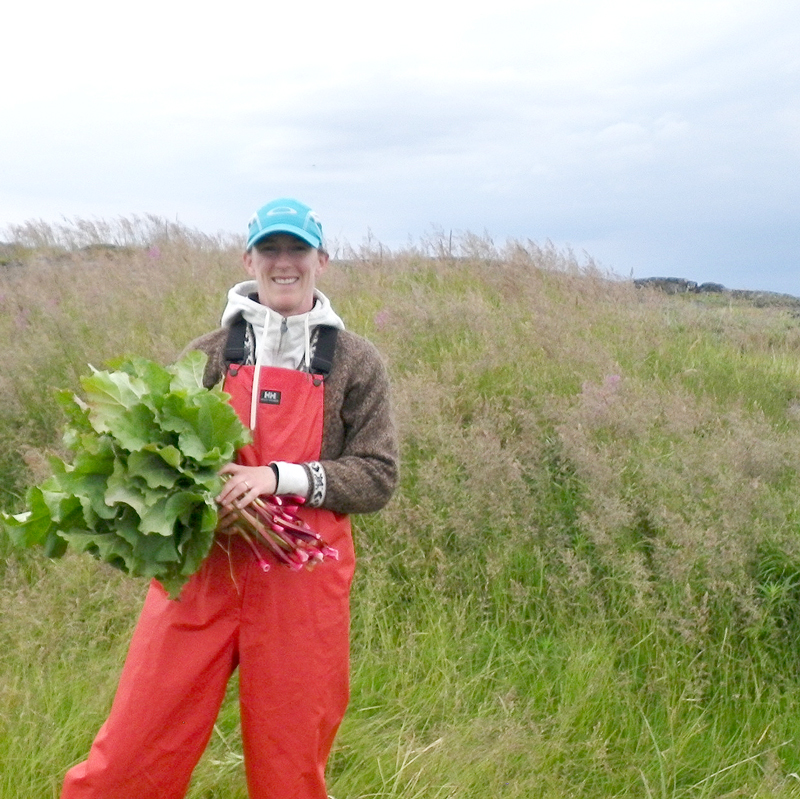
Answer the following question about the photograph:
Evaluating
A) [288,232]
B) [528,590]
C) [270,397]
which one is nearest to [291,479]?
[270,397]

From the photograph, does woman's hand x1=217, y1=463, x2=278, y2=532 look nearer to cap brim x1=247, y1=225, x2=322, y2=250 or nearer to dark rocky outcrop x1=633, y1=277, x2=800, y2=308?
cap brim x1=247, y1=225, x2=322, y2=250

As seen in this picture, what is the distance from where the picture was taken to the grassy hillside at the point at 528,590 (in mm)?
3414

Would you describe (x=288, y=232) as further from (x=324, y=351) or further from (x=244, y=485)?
(x=244, y=485)

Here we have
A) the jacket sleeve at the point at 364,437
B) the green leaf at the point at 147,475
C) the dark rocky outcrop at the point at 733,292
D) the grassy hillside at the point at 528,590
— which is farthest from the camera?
the dark rocky outcrop at the point at 733,292

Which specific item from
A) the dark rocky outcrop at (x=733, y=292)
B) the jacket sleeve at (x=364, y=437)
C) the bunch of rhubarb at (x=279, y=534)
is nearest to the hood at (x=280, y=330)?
the jacket sleeve at (x=364, y=437)

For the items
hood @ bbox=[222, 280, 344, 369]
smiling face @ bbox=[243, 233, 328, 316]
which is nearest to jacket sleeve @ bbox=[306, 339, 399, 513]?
hood @ bbox=[222, 280, 344, 369]

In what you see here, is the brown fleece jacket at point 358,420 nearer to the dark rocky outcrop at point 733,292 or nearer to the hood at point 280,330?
the hood at point 280,330

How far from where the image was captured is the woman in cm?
253

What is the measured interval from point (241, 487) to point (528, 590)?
203cm

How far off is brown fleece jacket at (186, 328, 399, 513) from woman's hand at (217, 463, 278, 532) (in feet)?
0.66

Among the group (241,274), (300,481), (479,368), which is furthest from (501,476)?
(241,274)

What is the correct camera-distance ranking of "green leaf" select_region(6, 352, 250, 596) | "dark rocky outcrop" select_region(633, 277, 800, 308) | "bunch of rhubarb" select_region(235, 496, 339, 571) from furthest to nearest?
"dark rocky outcrop" select_region(633, 277, 800, 308) → "bunch of rhubarb" select_region(235, 496, 339, 571) → "green leaf" select_region(6, 352, 250, 596)

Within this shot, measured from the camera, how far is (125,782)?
8.26 feet

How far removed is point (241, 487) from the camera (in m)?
2.48
